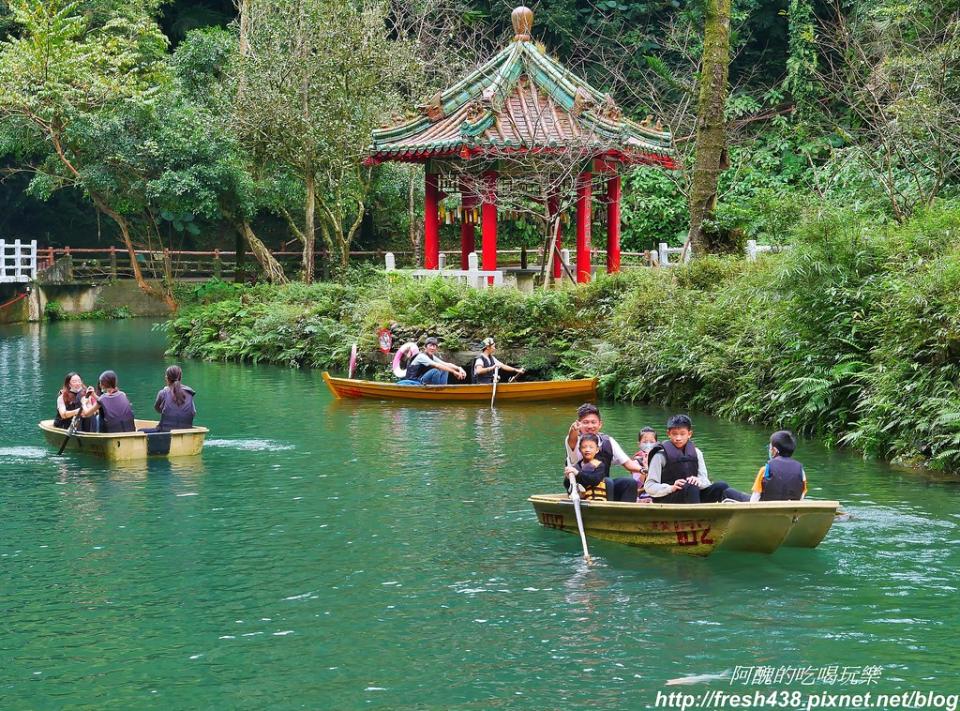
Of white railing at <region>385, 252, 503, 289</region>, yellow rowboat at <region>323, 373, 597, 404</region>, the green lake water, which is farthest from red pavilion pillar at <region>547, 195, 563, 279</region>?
the green lake water

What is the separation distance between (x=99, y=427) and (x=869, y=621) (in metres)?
11.0

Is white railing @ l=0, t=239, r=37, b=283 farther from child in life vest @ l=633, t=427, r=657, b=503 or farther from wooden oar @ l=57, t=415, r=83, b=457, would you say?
child in life vest @ l=633, t=427, r=657, b=503

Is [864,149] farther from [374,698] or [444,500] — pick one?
[374,698]

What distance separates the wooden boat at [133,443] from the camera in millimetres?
16453

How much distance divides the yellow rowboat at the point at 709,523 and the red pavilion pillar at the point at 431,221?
1873 centimetres

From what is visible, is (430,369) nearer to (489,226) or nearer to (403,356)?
(403,356)

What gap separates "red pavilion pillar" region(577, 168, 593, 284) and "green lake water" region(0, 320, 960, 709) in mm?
12617

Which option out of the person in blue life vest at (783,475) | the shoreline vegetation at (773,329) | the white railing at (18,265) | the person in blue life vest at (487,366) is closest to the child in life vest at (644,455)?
the person in blue life vest at (783,475)

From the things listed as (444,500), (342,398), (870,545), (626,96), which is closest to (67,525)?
(444,500)

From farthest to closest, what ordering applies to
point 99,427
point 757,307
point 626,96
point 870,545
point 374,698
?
point 626,96 < point 757,307 < point 99,427 < point 870,545 < point 374,698

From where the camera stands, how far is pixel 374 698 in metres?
8.24

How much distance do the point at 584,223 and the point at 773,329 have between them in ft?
35.8

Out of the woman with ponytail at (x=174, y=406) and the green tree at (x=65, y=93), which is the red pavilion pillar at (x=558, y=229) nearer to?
the green tree at (x=65, y=93)

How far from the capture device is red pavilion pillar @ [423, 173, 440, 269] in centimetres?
3027
